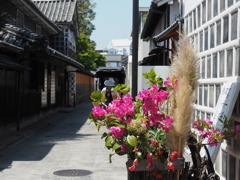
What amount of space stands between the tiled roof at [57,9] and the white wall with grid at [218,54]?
89.9ft

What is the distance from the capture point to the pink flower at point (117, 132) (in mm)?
3867

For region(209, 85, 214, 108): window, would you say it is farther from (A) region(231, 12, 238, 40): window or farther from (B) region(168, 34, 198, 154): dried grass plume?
(B) region(168, 34, 198, 154): dried grass plume

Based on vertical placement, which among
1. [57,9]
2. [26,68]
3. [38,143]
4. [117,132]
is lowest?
[38,143]

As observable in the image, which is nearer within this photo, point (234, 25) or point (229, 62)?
point (234, 25)

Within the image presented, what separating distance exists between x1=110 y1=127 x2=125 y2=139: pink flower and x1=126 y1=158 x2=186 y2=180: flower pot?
0.89ft

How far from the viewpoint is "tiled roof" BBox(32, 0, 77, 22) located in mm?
33781

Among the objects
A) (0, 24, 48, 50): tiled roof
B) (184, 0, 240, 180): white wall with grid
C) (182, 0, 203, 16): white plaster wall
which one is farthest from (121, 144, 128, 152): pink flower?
(0, 24, 48, 50): tiled roof

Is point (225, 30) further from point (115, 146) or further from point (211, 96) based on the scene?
point (115, 146)

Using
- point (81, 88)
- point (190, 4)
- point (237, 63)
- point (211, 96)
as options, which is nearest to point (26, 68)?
point (190, 4)

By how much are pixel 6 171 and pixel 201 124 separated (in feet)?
17.3

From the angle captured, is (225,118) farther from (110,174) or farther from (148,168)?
(110,174)

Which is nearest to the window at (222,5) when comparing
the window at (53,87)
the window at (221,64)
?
the window at (221,64)

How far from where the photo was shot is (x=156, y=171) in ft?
13.0

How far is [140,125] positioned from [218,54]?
2454 mm
